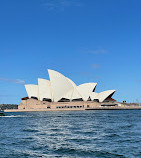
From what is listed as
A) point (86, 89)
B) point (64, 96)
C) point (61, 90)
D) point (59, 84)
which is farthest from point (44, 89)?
point (86, 89)

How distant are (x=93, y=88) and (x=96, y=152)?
11275cm

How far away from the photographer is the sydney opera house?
124 m

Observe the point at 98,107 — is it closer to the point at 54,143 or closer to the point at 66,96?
the point at 66,96

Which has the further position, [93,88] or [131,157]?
[93,88]

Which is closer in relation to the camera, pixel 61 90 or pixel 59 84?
pixel 59 84

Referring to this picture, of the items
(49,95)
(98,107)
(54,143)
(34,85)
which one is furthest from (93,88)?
(54,143)

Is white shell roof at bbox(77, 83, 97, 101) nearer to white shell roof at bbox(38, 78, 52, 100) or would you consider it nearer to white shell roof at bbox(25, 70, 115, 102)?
white shell roof at bbox(25, 70, 115, 102)

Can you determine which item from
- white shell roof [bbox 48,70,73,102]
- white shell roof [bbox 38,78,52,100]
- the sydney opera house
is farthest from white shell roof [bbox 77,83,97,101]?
white shell roof [bbox 38,78,52,100]

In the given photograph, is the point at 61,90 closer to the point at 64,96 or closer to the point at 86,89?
the point at 64,96

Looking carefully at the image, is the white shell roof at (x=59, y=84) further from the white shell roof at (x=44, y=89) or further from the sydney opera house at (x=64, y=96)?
the white shell roof at (x=44, y=89)

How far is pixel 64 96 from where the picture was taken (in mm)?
129125

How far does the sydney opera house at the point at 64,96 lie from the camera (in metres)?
124

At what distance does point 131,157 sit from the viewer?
14461mm

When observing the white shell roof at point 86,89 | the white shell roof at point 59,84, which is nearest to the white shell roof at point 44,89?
the white shell roof at point 59,84
